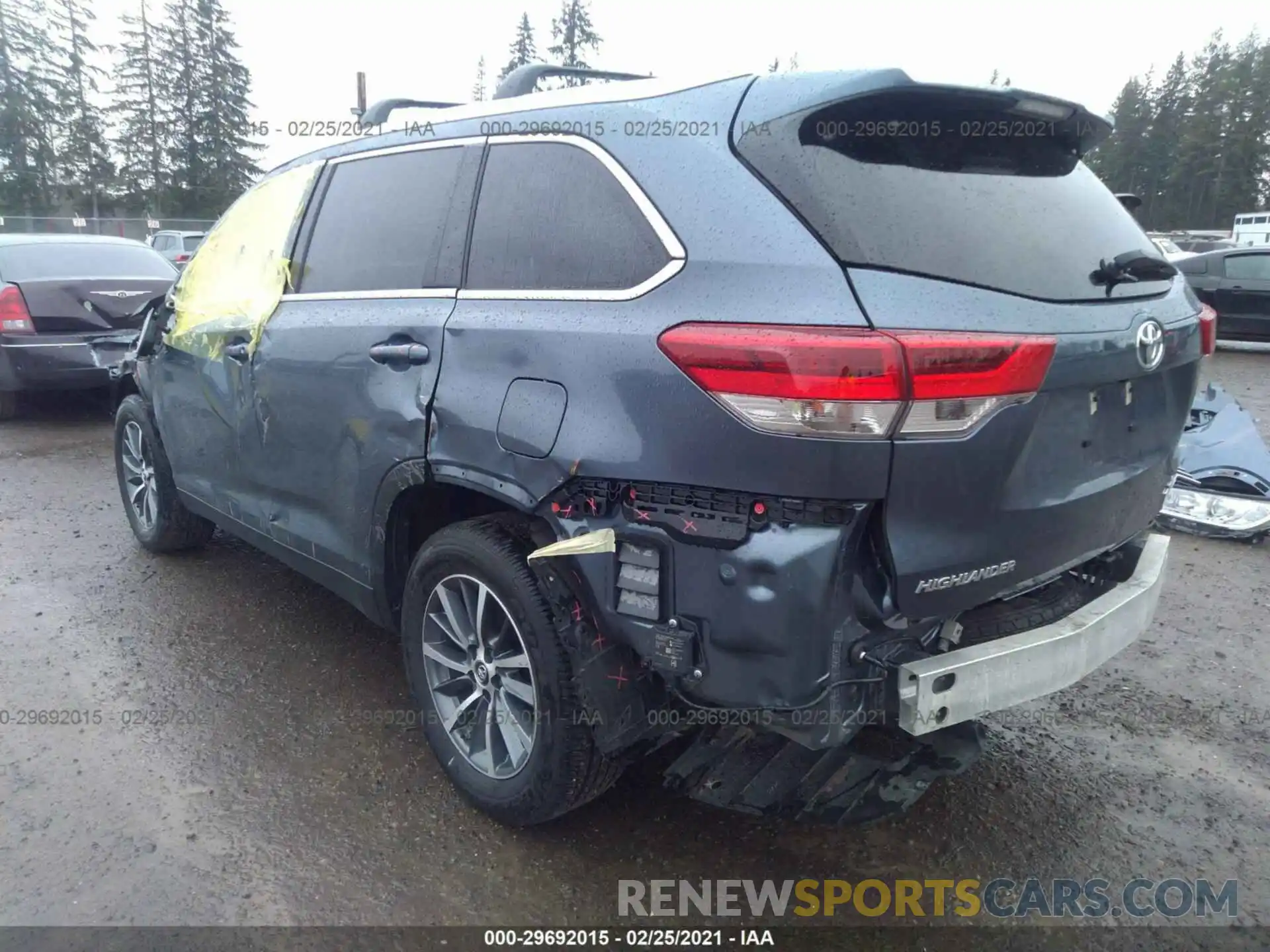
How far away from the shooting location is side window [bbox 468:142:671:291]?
226 centimetres

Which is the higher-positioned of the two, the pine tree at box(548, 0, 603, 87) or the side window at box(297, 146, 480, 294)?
the pine tree at box(548, 0, 603, 87)

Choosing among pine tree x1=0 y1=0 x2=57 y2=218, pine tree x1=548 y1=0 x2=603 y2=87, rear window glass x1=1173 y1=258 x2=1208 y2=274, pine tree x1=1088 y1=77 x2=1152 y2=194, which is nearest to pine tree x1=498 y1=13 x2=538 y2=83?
pine tree x1=548 y1=0 x2=603 y2=87

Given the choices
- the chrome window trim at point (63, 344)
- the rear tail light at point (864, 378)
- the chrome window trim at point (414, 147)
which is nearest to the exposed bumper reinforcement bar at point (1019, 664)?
the rear tail light at point (864, 378)

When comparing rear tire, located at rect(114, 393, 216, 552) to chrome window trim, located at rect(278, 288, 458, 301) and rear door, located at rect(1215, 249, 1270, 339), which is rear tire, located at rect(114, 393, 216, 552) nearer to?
chrome window trim, located at rect(278, 288, 458, 301)

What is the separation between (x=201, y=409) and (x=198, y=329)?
342mm

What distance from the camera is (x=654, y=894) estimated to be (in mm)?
2465

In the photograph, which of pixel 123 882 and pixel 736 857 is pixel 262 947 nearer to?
pixel 123 882

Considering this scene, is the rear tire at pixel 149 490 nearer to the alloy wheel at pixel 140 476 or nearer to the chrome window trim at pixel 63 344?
the alloy wheel at pixel 140 476

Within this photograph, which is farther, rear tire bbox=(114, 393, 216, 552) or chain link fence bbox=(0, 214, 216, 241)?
chain link fence bbox=(0, 214, 216, 241)

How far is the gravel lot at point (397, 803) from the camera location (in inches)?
97.4

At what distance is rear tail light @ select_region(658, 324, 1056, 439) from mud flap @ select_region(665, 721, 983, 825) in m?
1.04

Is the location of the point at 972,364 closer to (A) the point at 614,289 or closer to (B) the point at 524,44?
(A) the point at 614,289

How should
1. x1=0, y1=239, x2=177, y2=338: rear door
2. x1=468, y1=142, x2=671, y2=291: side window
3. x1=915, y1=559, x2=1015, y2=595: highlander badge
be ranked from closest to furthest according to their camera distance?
1. x1=915, y1=559, x2=1015, y2=595: highlander badge
2. x1=468, y1=142, x2=671, y2=291: side window
3. x1=0, y1=239, x2=177, y2=338: rear door

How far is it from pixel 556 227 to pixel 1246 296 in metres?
13.5
